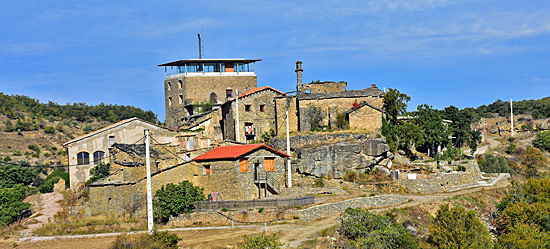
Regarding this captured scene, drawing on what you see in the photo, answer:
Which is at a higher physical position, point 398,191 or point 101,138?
point 101,138

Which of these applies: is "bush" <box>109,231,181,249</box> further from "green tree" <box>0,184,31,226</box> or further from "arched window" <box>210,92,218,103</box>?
"arched window" <box>210,92,218,103</box>

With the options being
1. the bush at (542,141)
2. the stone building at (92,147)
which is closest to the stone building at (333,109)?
the stone building at (92,147)

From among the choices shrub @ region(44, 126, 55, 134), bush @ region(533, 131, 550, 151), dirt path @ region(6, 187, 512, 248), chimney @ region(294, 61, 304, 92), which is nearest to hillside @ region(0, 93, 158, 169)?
shrub @ region(44, 126, 55, 134)

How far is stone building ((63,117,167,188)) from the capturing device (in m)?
48.2

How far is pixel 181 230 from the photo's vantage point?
115 feet

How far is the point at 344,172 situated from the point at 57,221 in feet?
68.1

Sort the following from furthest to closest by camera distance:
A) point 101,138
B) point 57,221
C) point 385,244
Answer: point 101,138
point 57,221
point 385,244

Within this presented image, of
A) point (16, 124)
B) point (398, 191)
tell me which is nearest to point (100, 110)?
point (16, 124)

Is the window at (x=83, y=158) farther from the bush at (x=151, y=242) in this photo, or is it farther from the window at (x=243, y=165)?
the bush at (x=151, y=242)

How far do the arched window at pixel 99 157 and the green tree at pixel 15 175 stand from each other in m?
7.49

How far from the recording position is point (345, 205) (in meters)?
38.5

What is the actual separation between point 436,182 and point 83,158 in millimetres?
27641

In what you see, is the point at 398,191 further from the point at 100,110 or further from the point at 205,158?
the point at 100,110

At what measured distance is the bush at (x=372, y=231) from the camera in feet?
105
